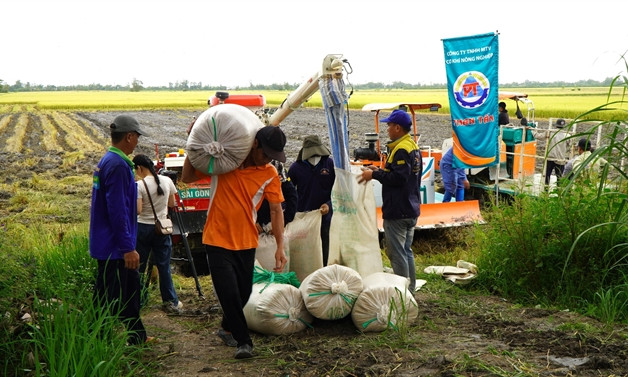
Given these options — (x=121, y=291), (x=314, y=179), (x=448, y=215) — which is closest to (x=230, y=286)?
(x=121, y=291)

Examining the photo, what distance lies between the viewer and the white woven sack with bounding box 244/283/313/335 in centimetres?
535

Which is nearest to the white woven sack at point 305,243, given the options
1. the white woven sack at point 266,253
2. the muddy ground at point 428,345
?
the white woven sack at point 266,253

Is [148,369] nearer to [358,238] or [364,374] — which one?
[364,374]

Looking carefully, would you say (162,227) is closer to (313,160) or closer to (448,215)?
(313,160)

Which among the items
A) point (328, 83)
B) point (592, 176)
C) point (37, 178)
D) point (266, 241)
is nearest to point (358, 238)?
point (266, 241)

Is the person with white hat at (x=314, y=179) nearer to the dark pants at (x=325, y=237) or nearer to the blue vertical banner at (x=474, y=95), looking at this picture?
the dark pants at (x=325, y=237)

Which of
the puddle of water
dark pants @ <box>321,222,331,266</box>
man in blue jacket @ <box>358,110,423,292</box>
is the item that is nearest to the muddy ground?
the puddle of water

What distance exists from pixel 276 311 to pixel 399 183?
1.73 m

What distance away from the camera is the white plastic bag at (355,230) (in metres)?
6.22

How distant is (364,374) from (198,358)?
4.27ft

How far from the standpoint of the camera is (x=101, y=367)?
3898mm

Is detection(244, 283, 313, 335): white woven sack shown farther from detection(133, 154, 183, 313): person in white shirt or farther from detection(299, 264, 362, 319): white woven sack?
detection(133, 154, 183, 313): person in white shirt

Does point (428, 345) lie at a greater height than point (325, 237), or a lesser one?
lesser

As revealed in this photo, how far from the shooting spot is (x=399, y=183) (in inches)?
245
